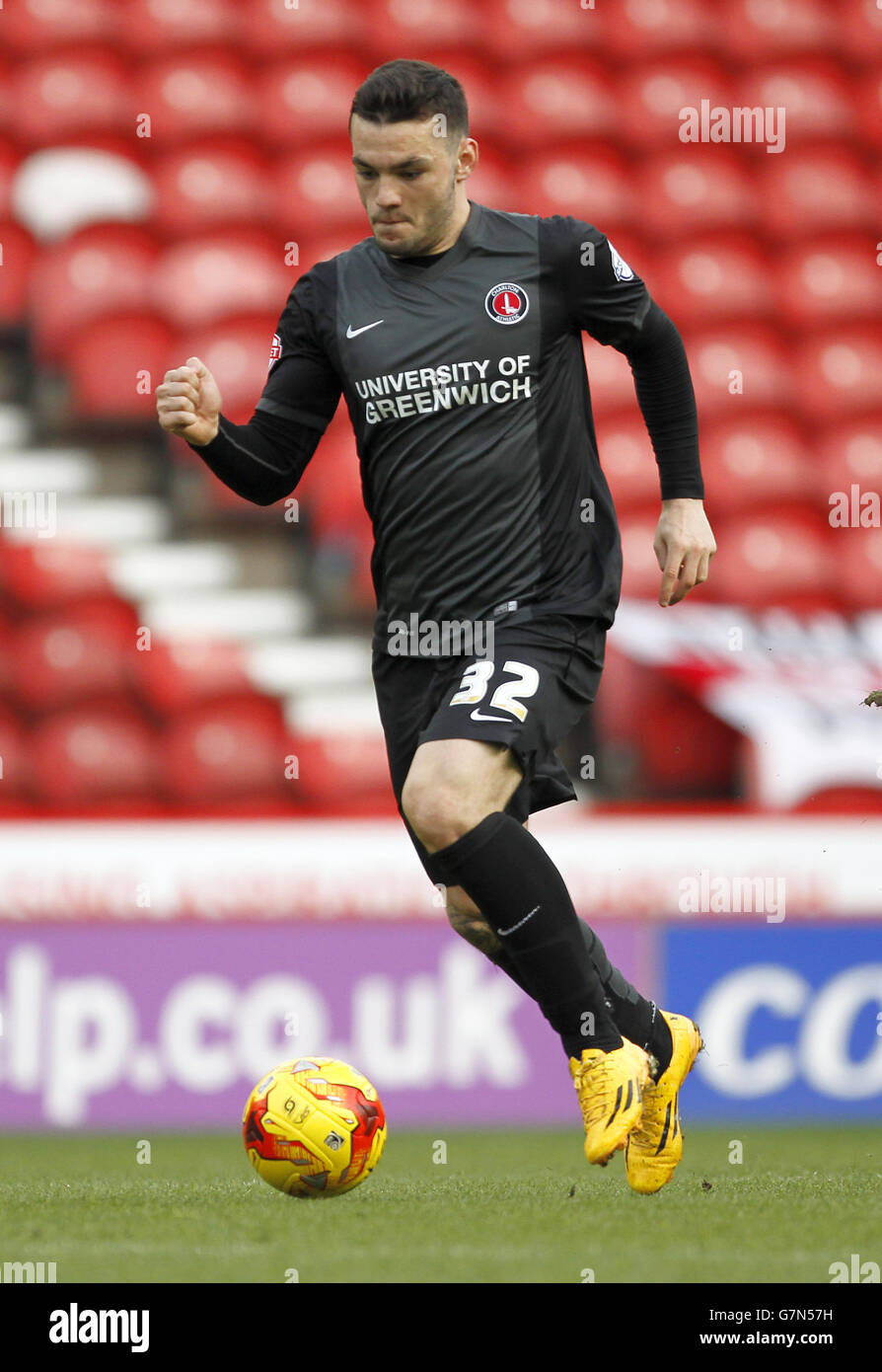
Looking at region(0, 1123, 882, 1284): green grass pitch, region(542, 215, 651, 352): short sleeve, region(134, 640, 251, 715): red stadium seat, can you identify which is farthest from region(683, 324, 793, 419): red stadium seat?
region(542, 215, 651, 352): short sleeve

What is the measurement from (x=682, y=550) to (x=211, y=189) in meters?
6.20

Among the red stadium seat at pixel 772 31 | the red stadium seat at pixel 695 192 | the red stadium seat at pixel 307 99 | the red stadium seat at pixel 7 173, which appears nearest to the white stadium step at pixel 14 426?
the red stadium seat at pixel 7 173

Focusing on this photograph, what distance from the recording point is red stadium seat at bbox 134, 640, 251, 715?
7488 mm

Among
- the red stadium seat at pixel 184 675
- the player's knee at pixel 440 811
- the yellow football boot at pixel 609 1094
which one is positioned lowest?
the yellow football boot at pixel 609 1094

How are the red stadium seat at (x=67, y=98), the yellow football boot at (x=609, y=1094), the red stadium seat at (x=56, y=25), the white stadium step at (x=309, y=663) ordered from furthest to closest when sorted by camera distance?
the red stadium seat at (x=56, y=25), the red stadium seat at (x=67, y=98), the white stadium step at (x=309, y=663), the yellow football boot at (x=609, y=1094)

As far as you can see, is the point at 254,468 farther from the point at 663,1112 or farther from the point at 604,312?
the point at 663,1112

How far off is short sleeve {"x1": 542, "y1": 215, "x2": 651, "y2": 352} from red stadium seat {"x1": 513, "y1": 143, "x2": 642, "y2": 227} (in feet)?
18.9

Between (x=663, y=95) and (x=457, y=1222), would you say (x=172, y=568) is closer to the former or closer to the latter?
(x=663, y=95)

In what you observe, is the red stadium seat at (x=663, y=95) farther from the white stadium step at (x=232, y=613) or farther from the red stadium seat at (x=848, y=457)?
the white stadium step at (x=232, y=613)

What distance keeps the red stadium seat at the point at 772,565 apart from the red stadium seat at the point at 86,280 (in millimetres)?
2851

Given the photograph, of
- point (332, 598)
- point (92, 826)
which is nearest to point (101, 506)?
point (332, 598)

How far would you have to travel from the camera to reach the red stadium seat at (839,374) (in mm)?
8977

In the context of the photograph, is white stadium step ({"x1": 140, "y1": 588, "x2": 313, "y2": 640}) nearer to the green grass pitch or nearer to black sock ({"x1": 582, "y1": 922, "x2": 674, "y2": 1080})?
the green grass pitch

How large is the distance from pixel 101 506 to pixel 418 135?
5106mm
